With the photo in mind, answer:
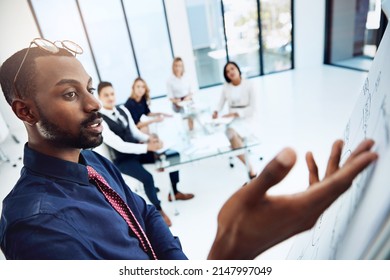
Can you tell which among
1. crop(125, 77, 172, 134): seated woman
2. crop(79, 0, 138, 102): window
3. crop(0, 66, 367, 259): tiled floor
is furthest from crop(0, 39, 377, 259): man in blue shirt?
crop(125, 77, 172, 134): seated woman

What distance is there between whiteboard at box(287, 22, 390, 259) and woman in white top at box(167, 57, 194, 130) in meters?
2.36

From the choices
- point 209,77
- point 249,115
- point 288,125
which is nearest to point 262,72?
point 209,77

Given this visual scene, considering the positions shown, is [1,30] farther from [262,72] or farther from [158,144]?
[262,72]

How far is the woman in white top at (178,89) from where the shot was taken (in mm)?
2795

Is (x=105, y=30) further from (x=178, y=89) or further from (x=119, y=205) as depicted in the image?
(x=178, y=89)

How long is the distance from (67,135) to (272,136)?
203 centimetres

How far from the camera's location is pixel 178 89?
113 inches

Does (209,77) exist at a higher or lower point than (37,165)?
lower

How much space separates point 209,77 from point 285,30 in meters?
1.02

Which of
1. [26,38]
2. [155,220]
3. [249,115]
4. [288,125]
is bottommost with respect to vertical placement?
[288,125]

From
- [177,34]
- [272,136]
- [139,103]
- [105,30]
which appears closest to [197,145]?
[139,103]

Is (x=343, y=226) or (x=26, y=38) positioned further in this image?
(x=26, y=38)

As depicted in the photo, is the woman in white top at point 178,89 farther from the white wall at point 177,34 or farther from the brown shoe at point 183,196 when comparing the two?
the brown shoe at point 183,196

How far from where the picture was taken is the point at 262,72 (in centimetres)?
385
